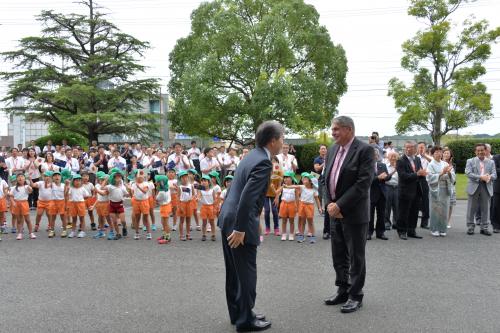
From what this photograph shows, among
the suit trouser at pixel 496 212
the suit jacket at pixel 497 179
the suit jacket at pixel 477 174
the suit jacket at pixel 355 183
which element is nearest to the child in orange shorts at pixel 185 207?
the suit jacket at pixel 355 183

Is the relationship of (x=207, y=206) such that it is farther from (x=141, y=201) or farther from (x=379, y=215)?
(x=379, y=215)

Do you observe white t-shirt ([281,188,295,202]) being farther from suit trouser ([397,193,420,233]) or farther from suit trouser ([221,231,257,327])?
suit trouser ([221,231,257,327])

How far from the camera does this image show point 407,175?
30.2ft

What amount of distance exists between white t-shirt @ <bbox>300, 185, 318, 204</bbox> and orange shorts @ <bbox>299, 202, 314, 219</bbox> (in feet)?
0.28

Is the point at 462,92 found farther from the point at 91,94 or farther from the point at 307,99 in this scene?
the point at 91,94

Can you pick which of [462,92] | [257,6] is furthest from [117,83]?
[462,92]

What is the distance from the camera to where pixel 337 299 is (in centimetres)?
516

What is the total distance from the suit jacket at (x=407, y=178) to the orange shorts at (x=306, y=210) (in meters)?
1.98

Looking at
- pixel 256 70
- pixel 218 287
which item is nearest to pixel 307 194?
pixel 218 287

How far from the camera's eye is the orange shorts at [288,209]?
909 cm

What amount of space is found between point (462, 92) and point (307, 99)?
979 cm

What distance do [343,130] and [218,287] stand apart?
8.53 ft

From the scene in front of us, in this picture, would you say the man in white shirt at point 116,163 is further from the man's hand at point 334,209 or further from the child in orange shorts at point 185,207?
the man's hand at point 334,209

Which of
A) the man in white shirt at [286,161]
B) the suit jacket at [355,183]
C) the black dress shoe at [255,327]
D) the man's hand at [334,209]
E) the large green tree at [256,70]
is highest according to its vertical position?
the large green tree at [256,70]
